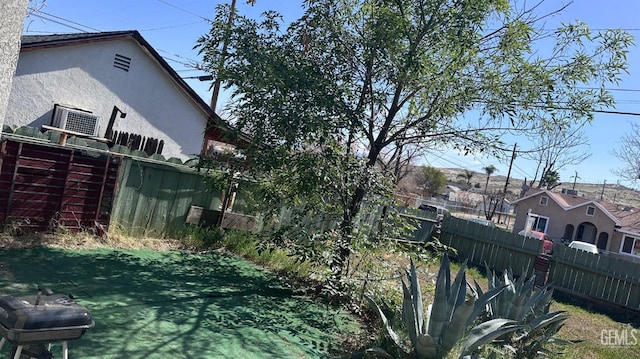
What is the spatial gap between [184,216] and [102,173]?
5.63 feet

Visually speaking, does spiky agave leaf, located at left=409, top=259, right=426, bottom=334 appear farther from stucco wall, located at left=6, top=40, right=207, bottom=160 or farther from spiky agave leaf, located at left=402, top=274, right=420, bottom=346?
stucco wall, located at left=6, top=40, right=207, bottom=160

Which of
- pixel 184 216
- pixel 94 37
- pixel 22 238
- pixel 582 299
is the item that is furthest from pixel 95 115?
pixel 582 299

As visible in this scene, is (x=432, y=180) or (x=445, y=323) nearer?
(x=445, y=323)

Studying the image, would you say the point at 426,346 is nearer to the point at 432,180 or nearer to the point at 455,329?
the point at 455,329

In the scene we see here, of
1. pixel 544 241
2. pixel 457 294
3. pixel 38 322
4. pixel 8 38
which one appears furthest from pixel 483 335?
pixel 544 241

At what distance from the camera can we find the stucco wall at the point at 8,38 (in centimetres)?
195

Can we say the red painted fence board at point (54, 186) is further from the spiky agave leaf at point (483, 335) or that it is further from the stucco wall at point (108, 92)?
the spiky agave leaf at point (483, 335)

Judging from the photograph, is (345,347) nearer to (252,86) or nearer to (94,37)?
(252,86)

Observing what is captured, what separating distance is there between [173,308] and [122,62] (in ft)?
28.3

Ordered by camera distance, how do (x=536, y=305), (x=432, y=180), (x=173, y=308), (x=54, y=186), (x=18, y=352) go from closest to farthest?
(x=18, y=352)
(x=173, y=308)
(x=536, y=305)
(x=54, y=186)
(x=432, y=180)

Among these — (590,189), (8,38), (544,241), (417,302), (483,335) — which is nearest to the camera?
(8,38)

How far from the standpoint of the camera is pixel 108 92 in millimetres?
11234

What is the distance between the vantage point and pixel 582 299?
11328mm

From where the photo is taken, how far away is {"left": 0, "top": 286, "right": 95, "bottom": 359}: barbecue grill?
7.05 ft
